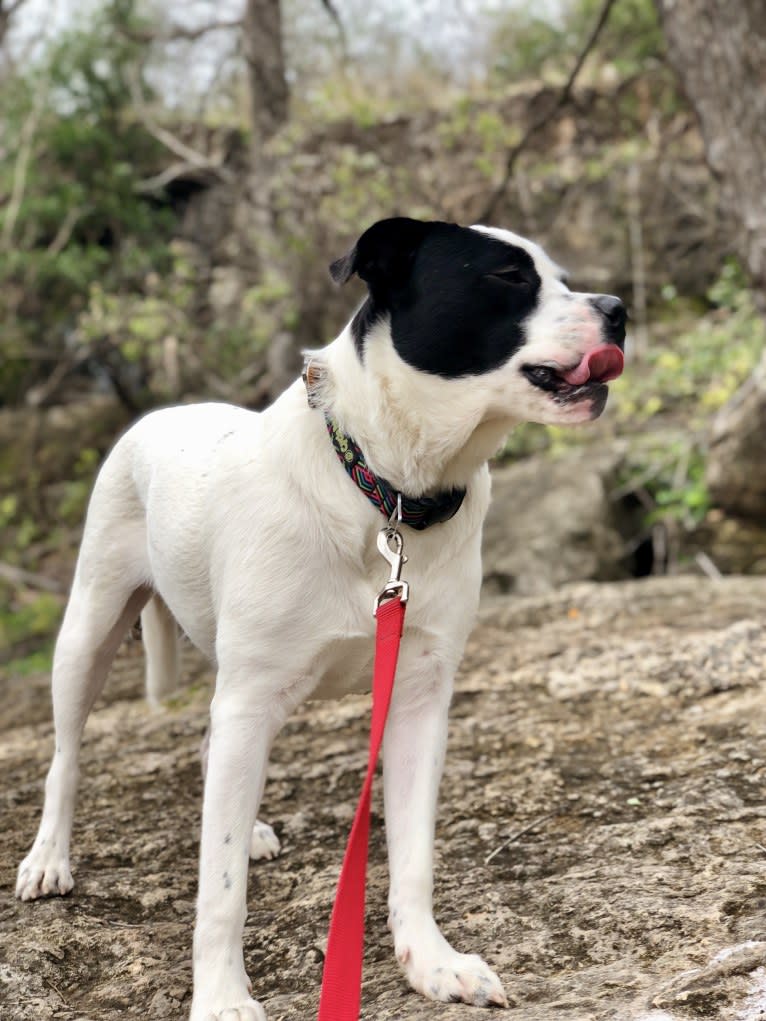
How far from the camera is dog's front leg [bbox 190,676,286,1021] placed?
217 cm

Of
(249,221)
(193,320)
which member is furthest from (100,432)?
(249,221)

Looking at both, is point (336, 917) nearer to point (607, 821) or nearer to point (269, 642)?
point (269, 642)

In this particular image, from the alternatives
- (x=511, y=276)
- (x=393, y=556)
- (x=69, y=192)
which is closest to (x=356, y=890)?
(x=393, y=556)

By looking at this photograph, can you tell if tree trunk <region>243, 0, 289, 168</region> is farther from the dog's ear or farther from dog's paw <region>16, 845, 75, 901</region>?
dog's paw <region>16, 845, 75, 901</region>

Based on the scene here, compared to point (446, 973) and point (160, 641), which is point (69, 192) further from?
point (446, 973)

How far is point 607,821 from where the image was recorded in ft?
9.69

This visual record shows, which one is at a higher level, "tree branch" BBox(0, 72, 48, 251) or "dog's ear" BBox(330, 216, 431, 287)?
"tree branch" BBox(0, 72, 48, 251)

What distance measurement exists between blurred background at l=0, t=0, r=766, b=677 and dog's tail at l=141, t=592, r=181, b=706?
11.4ft

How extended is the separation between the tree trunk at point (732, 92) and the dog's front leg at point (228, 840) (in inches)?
152

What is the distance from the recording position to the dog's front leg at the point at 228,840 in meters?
2.17

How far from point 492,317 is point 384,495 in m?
0.45

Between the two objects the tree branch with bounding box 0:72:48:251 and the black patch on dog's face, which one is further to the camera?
the tree branch with bounding box 0:72:48:251

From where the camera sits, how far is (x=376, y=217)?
8719 millimetres

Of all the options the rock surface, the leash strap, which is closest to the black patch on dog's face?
the leash strap
